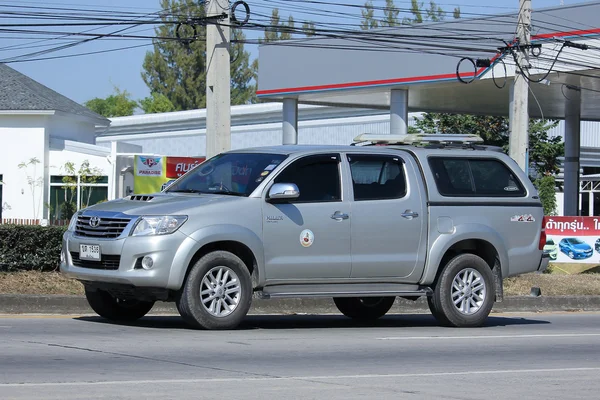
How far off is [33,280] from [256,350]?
19.2 feet

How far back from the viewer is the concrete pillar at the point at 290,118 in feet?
111

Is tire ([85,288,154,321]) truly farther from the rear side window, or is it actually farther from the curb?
the rear side window

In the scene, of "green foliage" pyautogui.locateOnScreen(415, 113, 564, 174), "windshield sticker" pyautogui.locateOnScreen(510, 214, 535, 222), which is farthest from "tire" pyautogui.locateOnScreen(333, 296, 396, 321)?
"green foliage" pyautogui.locateOnScreen(415, 113, 564, 174)

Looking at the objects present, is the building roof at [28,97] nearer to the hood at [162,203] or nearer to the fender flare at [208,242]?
the hood at [162,203]

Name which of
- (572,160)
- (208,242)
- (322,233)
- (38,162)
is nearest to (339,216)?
(322,233)

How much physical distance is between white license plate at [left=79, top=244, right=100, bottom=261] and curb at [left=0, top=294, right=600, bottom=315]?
235 cm

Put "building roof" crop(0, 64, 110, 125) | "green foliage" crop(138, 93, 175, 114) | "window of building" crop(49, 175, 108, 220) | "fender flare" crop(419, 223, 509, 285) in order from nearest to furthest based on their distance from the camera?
"fender flare" crop(419, 223, 509, 285) → "window of building" crop(49, 175, 108, 220) → "building roof" crop(0, 64, 110, 125) → "green foliage" crop(138, 93, 175, 114)

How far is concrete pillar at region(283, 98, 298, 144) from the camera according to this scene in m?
33.8

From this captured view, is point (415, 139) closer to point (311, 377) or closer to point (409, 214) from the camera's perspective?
point (409, 214)

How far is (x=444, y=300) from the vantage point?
12492 mm

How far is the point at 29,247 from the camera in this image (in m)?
15.2

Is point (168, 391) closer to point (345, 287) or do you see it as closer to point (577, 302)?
point (345, 287)

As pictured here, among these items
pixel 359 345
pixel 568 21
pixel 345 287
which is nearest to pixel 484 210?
pixel 345 287

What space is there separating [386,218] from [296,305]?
11.2 feet
